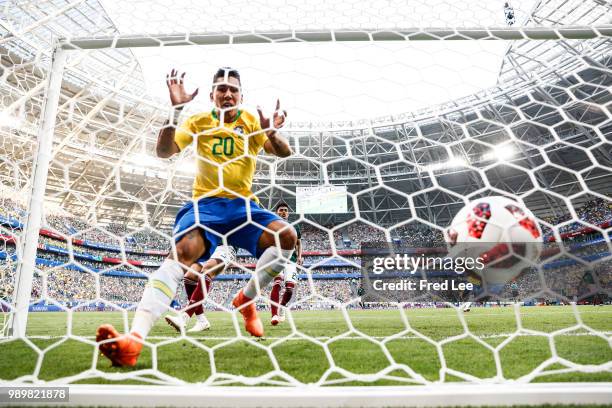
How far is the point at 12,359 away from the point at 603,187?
16764 millimetres

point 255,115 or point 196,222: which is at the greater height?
point 255,115

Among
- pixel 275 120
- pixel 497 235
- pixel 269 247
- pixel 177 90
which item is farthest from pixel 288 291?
pixel 177 90

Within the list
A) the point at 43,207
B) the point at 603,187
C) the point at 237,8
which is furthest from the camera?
the point at 603,187

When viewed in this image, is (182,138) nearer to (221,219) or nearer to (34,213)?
(221,219)

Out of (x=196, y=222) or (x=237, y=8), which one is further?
(x=237, y=8)

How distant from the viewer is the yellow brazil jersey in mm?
2238

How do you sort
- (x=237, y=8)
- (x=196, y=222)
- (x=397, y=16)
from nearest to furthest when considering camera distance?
(x=196, y=222)
(x=397, y=16)
(x=237, y=8)

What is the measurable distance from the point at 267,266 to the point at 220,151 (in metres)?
0.74

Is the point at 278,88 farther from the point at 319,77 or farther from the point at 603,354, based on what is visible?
the point at 603,354

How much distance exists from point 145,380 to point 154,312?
13.5 inches

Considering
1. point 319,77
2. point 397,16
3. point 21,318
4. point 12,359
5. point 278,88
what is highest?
point 397,16

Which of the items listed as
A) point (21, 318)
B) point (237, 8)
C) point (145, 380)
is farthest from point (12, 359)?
point (237, 8)

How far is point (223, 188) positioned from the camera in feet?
6.13

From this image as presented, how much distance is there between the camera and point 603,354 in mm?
2018
